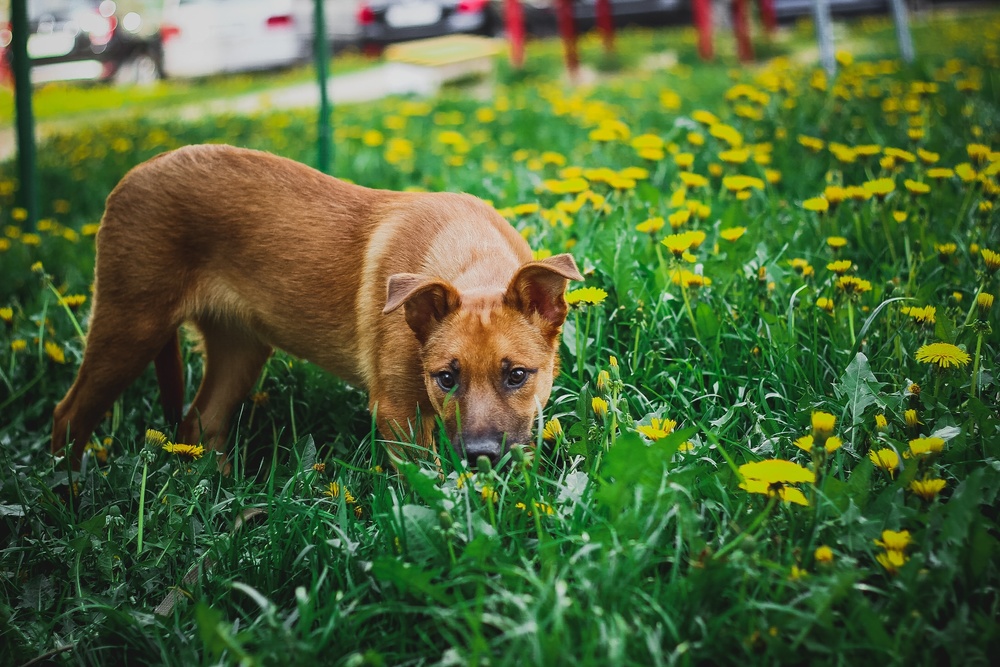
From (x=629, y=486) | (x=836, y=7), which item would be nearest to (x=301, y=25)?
(x=836, y=7)

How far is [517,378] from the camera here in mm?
2691

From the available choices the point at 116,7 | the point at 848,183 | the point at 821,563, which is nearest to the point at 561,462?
the point at 821,563

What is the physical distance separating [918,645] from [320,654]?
52.8 inches

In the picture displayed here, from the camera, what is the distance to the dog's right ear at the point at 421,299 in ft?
8.25

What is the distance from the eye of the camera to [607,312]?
11.0 feet

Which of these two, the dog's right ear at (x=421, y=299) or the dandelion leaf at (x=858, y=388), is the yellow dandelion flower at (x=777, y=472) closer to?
the dandelion leaf at (x=858, y=388)

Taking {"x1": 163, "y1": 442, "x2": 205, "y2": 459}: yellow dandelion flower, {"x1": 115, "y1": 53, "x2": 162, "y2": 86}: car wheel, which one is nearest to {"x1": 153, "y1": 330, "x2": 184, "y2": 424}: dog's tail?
{"x1": 163, "y1": 442, "x2": 205, "y2": 459}: yellow dandelion flower

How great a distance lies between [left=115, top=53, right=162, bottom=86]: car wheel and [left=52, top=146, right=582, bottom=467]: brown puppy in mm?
17103

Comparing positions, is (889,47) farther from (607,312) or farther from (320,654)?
(320,654)

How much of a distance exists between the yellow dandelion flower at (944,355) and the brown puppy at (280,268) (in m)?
1.11

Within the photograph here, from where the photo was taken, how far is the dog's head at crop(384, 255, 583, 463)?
2.56 metres

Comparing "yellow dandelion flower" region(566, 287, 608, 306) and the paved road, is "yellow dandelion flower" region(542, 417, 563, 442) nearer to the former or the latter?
"yellow dandelion flower" region(566, 287, 608, 306)

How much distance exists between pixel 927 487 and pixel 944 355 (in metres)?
0.58

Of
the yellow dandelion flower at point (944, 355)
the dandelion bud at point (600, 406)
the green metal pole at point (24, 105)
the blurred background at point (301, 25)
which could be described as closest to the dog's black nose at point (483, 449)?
the dandelion bud at point (600, 406)
